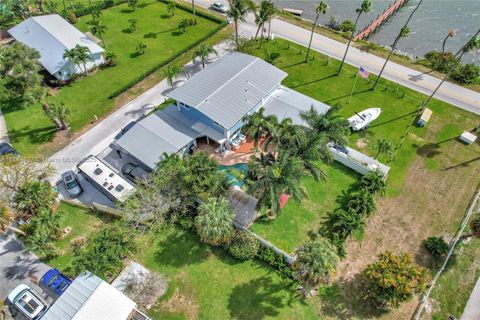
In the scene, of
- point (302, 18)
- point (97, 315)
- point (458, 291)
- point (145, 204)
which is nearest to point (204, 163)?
point (145, 204)

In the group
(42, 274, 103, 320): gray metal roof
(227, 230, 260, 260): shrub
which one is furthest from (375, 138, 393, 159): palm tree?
(42, 274, 103, 320): gray metal roof

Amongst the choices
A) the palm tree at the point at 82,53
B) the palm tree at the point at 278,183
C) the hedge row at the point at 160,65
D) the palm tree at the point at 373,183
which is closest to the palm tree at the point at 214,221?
the palm tree at the point at 278,183

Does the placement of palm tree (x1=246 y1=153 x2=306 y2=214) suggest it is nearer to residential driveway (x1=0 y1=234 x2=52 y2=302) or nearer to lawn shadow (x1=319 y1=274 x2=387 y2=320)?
lawn shadow (x1=319 y1=274 x2=387 y2=320)

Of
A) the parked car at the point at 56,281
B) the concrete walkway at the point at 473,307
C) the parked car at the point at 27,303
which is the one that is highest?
the concrete walkway at the point at 473,307

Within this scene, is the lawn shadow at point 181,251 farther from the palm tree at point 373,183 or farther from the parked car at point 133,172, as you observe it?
the palm tree at point 373,183

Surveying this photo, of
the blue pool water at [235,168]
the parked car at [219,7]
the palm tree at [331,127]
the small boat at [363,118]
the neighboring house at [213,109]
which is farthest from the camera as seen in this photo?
the parked car at [219,7]

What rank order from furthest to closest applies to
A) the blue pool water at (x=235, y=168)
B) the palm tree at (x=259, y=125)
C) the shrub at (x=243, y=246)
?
the blue pool water at (x=235, y=168), the palm tree at (x=259, y=125), the shrub at (x=243, y=246)
